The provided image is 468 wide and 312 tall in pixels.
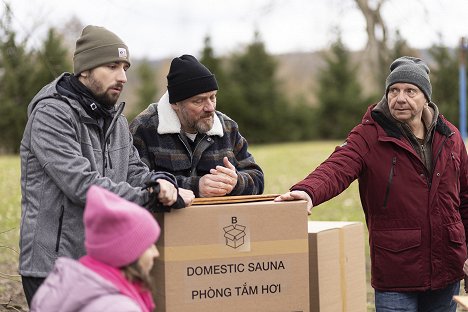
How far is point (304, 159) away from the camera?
2041 cm

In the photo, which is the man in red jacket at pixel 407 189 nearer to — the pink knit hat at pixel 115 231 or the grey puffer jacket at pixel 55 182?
the grey puffer jacket at pixel 55 182

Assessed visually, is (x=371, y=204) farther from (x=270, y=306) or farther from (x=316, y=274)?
→ (x=270, y=306)

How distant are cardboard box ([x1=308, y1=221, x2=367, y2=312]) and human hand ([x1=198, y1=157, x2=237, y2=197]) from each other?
431 mm

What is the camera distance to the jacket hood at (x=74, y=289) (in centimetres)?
241

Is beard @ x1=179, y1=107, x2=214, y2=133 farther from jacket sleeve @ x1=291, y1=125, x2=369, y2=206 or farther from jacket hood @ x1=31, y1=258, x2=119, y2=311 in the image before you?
jacket hood @ x1=31, y1=258, x2=119, y2=311

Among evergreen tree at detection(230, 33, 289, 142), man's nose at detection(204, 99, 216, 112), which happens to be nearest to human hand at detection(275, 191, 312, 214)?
man's nose at detection(204, 99, 216, 112)

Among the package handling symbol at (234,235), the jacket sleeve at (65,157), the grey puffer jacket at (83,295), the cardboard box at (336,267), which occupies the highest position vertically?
the jacket sleeve at (65,157)

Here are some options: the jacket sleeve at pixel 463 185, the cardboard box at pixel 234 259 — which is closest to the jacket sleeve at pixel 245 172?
the cardboard box at pixel 234 259

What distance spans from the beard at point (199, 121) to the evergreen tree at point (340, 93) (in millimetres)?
28729

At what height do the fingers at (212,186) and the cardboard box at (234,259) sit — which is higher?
the fingers at (212,186)

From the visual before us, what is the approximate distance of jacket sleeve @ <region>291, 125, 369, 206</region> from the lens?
373 centimetres

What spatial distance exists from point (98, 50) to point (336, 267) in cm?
147

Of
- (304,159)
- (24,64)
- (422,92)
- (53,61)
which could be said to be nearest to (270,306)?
(422,92)

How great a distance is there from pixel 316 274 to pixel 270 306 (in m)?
0.41
